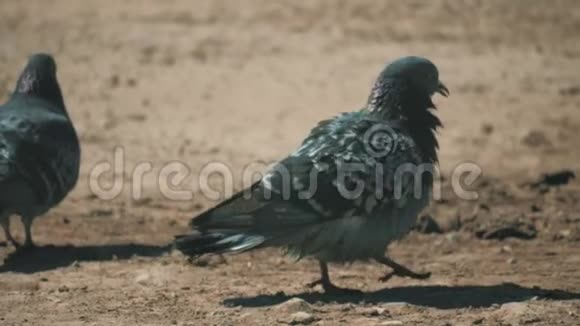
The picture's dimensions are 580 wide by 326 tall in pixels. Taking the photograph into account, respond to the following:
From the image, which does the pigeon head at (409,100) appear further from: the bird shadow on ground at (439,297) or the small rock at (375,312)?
the small rock at (375,312)

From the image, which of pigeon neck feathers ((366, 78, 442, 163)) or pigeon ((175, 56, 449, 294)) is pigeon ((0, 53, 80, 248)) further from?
pigeon neck feathers ((366, 78, 442, 163))

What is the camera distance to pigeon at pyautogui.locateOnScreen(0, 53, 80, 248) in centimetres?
959

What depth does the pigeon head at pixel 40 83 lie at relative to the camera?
1079 centimetres

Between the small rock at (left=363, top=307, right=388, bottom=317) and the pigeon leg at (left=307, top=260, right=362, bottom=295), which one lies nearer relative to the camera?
the small rock at (left=363, top=307, right=388, bottom=317)

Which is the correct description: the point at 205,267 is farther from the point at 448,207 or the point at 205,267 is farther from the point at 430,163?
the point at 448,207

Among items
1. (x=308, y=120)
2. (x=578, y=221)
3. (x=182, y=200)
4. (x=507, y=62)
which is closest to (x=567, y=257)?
(x=578, y=221)

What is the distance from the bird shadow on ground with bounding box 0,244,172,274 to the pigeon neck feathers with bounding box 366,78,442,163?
2.04m

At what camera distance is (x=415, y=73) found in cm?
897

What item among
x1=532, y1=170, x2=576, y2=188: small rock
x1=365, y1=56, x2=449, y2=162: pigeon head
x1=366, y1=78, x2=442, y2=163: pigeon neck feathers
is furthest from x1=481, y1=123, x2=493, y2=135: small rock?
x1=366, y1=78, x2=442, y2=163: pigeon neck feathers

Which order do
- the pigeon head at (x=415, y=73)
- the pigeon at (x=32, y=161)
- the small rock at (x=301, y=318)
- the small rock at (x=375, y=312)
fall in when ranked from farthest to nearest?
the pigeon at (x=32, y=161)
the pigeon head at (x=415, y=73)
the small rock at (x=375, y=312)
the small rock at (x=301, y=318)

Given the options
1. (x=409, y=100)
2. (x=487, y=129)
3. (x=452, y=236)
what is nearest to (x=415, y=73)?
(x=409, y=100)

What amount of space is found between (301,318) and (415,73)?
6.85 ft

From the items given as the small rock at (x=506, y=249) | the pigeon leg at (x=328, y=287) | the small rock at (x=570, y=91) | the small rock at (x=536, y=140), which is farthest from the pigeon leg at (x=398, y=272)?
the small rock at (x=570, y=91)

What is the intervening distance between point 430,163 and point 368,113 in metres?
0.55
